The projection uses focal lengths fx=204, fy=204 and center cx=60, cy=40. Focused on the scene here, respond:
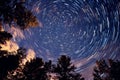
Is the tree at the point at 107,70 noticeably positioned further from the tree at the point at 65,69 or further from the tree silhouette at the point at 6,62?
the tree silhouette at the point at 6,62

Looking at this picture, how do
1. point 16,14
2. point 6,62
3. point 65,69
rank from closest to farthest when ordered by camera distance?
1. point 16,14
2. point 6,62
3. point 65,69

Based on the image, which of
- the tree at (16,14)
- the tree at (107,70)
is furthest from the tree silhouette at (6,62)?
the tree at (107,70)

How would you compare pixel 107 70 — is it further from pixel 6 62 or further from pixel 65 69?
pixel 6 62

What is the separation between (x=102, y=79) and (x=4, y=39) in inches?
438

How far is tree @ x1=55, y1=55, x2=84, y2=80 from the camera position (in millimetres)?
18359

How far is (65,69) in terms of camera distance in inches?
747

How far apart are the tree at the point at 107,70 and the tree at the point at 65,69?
2731 mm

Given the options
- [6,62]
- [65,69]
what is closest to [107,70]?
[65,69]

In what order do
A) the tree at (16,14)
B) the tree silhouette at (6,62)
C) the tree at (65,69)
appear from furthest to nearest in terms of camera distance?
the tree at (65,69), the tree silhouette at (6,62), the tree at (16,14)

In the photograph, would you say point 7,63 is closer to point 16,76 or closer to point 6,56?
point 6,56

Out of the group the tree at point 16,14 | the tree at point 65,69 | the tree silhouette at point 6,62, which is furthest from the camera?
the tree at point 65,69

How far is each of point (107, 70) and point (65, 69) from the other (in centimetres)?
448

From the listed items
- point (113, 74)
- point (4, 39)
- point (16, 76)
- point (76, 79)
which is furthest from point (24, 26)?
point (113, 74)

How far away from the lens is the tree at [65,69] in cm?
1836
